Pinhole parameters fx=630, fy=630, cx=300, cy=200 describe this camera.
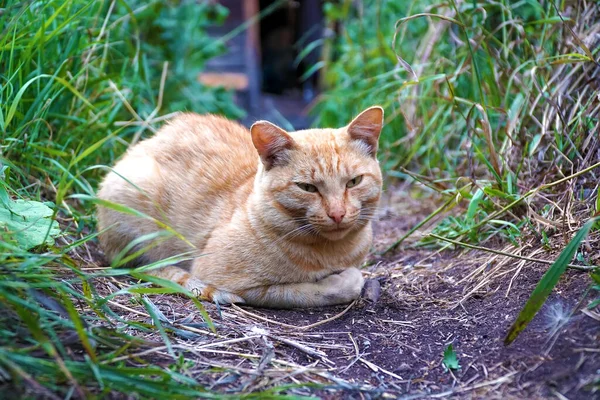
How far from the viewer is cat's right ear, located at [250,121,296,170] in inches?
107

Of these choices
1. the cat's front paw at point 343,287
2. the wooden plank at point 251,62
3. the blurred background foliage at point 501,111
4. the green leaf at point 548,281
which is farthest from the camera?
the wooden plank at point 251,62

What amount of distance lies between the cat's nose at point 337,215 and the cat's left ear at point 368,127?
44 centimetres

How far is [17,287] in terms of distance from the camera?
1826 mm

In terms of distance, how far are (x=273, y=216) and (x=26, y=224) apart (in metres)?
1.01

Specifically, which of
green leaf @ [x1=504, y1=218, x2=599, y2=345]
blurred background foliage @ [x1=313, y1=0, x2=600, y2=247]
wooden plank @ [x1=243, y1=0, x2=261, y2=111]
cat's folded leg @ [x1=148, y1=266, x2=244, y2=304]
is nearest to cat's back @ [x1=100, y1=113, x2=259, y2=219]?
cat's folded leg @ [x1=148, y1=266, x2=244, y2=304]

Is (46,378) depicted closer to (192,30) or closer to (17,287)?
(17,287)

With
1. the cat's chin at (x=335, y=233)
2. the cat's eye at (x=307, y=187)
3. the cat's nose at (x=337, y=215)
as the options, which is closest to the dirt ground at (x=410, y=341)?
the cat's chin at (x=335, y=233)

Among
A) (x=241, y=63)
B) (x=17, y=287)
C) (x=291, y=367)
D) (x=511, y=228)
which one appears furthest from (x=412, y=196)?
(x=241, y=63)

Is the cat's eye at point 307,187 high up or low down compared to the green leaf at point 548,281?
up

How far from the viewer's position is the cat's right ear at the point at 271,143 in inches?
107

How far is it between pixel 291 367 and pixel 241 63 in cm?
629

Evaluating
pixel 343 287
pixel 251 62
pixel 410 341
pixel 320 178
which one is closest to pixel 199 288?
pixel 343 287

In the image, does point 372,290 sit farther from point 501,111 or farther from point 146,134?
point 146,134

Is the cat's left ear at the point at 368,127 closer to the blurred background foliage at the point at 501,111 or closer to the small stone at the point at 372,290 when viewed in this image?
the blurred background foliage at the point at 501,111
